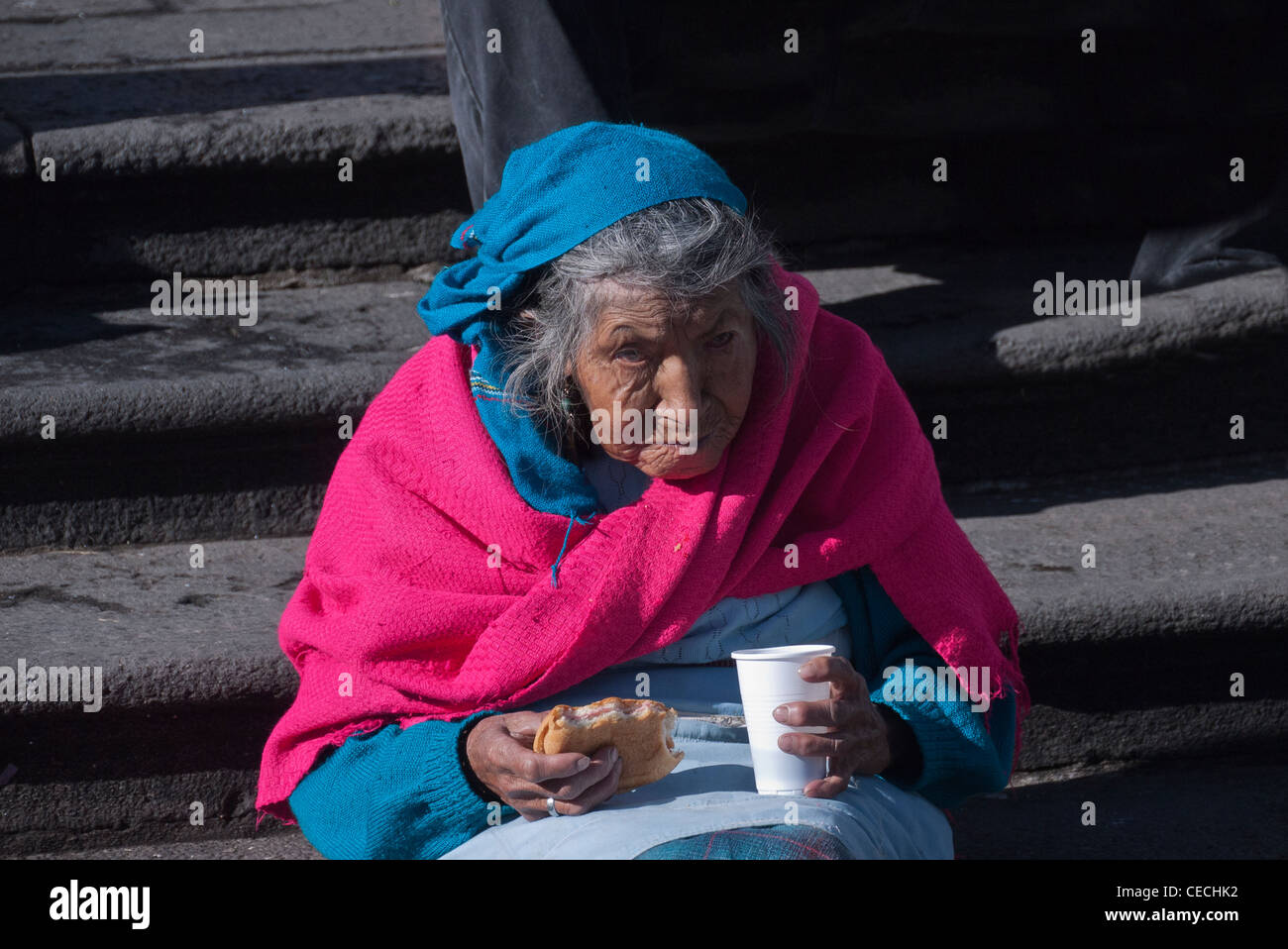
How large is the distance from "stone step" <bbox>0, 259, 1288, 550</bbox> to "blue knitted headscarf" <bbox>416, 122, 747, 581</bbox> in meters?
0.83

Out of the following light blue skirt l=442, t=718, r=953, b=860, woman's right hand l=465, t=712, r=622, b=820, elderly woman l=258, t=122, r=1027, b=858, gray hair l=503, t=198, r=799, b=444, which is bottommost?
light blue skirt l=442, t=718, r=953, b=860

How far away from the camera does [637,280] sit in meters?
1.91

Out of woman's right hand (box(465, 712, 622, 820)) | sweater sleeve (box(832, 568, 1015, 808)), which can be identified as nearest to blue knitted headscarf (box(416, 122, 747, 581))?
woman's right hand (box(465, 712, 622, 820))

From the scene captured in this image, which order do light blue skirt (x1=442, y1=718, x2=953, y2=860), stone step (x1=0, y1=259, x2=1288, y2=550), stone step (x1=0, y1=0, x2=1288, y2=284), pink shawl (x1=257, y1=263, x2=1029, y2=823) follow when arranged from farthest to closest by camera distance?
stone step (x1=0, y1=0, x2=1288, y2=284) → stone step (x1=0, y1=259, x2=1288, y2=550) → pink shawl (x1=257, y1=263, x2=1029, y2=823) → light blue skirt (x1=442, y1=718, x2=953, y2=860)

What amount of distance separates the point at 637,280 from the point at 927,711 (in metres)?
0.76

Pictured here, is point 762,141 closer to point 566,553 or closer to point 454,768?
point 566,553

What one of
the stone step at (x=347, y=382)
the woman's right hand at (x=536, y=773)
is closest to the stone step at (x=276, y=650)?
the stone step at (x=347, y=382)

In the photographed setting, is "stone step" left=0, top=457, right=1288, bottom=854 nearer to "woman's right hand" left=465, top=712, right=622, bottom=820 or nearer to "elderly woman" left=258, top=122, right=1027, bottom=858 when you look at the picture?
"elderly woman" left=258, top=122, right=1027, bottom=858

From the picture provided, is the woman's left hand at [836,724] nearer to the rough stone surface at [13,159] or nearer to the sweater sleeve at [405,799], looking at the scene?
the sweater sleeve at [405,799]

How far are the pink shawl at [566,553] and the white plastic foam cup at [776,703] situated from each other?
232 mm

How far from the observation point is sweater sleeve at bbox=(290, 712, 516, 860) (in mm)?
1933

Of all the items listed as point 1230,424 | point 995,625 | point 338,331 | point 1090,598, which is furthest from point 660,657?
point 1230,424

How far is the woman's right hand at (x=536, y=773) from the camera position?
182 cm

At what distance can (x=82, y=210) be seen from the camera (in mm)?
3344
